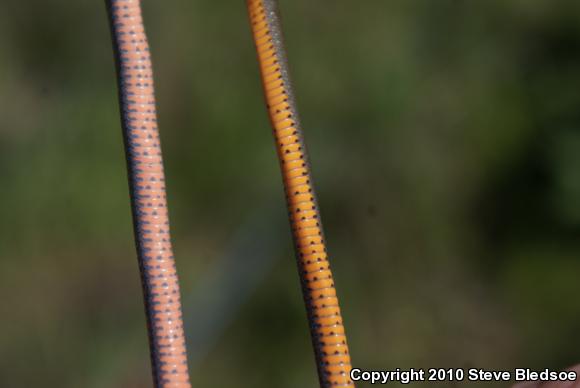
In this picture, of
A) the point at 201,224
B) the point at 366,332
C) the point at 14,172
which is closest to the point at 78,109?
the point at 14,172

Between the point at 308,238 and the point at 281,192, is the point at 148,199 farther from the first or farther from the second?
the point at 281,192

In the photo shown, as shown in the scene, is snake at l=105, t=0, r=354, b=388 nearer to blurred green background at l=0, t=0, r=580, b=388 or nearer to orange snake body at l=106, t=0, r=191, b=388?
orange snake body at l=106, t=0, r=191, b=388

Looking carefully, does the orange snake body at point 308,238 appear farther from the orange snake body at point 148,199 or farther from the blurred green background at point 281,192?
the blurred green background at point 281,192

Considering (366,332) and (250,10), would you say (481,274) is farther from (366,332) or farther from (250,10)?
(250,10)

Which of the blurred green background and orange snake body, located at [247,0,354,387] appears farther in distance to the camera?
the blurred green background

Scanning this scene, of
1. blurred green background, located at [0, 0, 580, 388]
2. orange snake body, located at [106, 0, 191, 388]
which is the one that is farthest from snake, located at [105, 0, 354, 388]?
blurred green background, located at [0, 0, 580, 388]

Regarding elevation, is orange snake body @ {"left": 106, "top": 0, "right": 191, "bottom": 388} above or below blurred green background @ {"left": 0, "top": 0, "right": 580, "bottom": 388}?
below

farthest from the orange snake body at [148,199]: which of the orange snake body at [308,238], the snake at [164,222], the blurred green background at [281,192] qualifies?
the blurred green background at [281,192]
